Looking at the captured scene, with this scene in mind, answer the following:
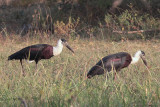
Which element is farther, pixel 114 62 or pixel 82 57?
pixel 82 57

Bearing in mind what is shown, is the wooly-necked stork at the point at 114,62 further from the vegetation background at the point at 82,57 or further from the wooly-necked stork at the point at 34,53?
the wooly-necked stork at the point at 34,53

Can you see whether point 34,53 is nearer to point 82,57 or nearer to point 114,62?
point 82,57

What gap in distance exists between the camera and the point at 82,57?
689 centimetres

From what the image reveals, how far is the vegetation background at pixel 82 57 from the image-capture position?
3.16 m

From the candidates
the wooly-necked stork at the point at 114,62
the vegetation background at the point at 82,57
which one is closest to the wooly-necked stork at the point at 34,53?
the vegetation background at the point at 82,57

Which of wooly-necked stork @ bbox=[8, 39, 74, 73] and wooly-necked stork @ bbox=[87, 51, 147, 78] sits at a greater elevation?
wooly-necked stork @ bbox=[8, 39, 74, 73]

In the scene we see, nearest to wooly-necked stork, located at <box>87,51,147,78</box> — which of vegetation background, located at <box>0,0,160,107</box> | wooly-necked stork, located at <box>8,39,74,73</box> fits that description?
vegetation background, located at <box>0,0,160,107</box>

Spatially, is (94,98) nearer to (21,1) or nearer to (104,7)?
(104,7)

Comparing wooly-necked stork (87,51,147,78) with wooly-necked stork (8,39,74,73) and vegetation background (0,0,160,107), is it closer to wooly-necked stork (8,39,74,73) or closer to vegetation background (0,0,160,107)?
vegetation background (0,0,160,107)

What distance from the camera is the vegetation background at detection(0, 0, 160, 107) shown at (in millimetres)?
3160

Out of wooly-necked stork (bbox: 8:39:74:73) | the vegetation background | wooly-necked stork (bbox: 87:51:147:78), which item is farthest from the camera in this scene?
wooly-necked stork (bbox: 8:39:74:73)

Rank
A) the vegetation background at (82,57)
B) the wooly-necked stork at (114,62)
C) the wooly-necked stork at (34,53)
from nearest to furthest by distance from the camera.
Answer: the vegetation background at (82,57) < the wooly-necked stork at (114,62) < the wooly-necked stork at (34,53)

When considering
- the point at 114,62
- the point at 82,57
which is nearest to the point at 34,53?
the point at 82,57

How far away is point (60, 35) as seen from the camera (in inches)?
389
